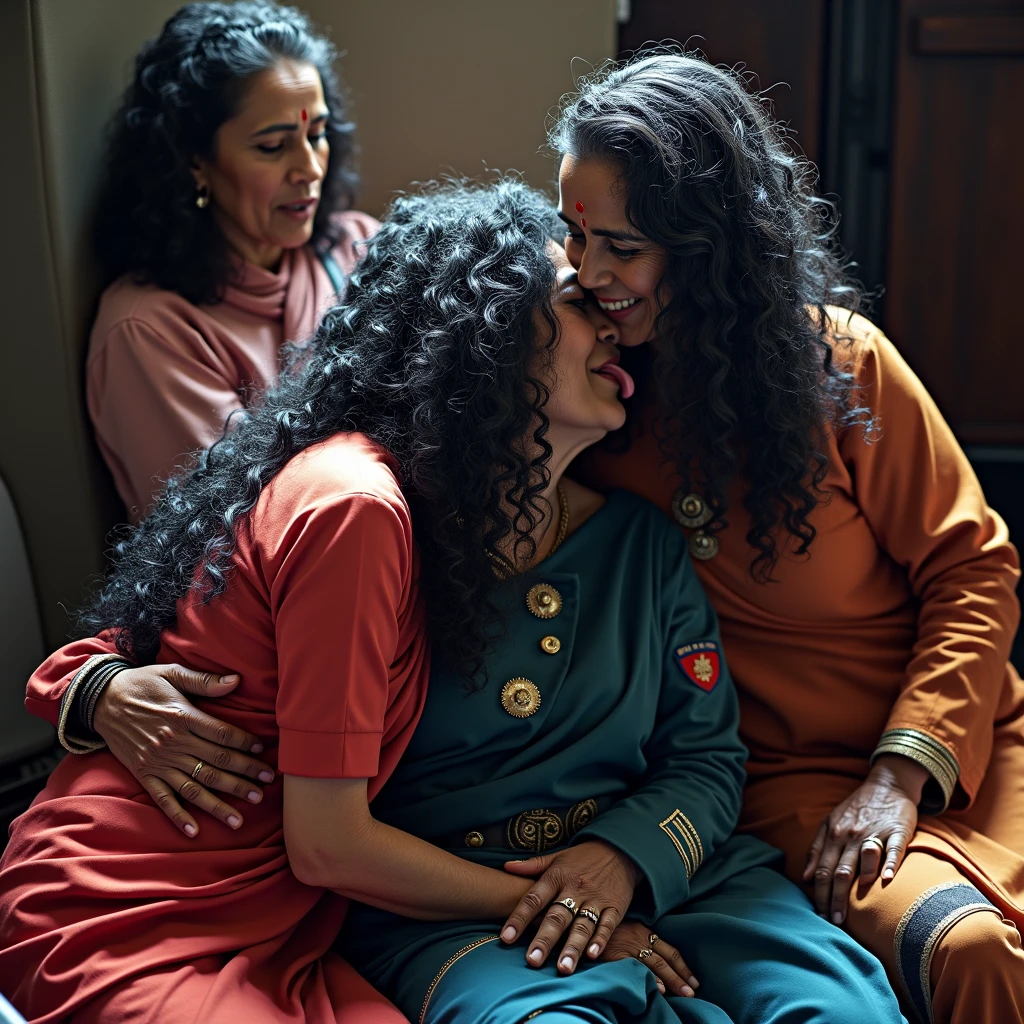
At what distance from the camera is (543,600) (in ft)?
5.32

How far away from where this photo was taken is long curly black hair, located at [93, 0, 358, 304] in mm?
2115

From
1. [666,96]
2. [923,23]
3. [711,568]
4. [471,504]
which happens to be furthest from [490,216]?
[923,23]

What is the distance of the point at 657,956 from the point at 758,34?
6.79ft

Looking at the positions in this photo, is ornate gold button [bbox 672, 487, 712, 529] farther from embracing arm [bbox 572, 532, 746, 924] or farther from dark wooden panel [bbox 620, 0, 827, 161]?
dark wooden panel [bbox 620, 0, 827, 161]

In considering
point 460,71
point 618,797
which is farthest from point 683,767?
point 460,71

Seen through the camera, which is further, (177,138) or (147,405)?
(177,138)

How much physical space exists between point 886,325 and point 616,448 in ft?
4.24

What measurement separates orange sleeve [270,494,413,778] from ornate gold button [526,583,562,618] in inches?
11.2

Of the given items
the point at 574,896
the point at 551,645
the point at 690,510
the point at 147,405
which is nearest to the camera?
the point at 574,896

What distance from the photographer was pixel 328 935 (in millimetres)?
1528

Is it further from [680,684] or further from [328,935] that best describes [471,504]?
[328,935]

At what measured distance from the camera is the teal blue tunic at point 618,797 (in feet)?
4.66

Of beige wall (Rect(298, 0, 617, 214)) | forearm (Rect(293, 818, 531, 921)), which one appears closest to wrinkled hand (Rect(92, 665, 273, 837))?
forearm (Rect(293, 818, 531, 921))

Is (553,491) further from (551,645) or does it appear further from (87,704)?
(87,704)
